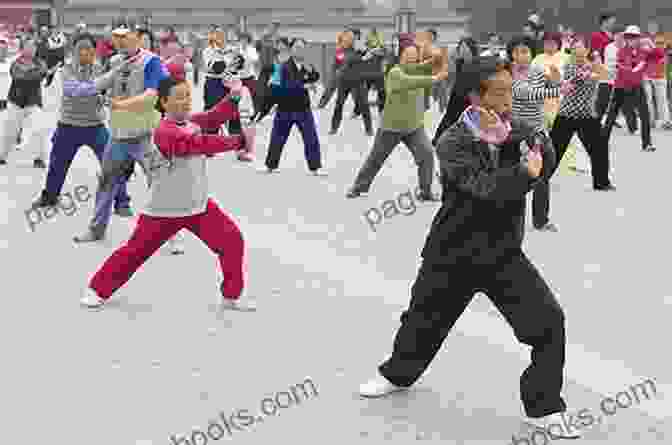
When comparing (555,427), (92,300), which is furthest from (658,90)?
(555,427)

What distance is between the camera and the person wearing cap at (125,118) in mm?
9180

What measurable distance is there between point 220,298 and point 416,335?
2.45 meters

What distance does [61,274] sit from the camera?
8.42 m

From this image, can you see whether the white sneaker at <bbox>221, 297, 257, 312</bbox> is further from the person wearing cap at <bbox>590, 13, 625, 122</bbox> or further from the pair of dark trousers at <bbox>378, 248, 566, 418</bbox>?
the person wearing cap at <bbox>590, 13, 625, 122</bbox>

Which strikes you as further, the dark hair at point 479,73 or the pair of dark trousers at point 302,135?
the pair of dark trousers at point 302,135

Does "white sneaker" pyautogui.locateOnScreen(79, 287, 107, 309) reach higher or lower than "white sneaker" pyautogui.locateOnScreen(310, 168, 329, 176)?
higher

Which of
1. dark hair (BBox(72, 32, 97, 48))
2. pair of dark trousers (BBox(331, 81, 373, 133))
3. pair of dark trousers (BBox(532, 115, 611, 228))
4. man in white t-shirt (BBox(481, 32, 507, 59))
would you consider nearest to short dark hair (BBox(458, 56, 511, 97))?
man in white t-shirt (BBox(481, 32, 507, 59))

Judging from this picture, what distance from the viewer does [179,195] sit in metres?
7.09

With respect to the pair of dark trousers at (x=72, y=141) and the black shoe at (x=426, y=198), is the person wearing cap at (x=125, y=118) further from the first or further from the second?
the black shoe at (x=426, y=198)

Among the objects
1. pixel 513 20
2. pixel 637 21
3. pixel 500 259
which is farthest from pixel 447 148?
pixel 513 20

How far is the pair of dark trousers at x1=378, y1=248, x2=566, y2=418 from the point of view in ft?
17.0

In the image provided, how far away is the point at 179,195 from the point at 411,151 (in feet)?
16.4

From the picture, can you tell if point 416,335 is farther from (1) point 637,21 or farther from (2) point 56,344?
(1) point 637,21

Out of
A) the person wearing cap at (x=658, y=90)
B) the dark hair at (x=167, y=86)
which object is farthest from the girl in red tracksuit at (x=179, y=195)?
the person wearing cap at (x=658, y=90)
